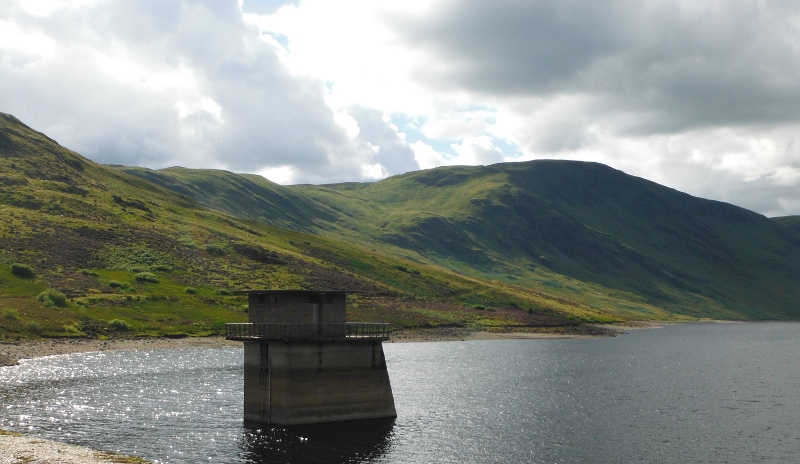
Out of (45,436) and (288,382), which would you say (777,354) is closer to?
(288,382)

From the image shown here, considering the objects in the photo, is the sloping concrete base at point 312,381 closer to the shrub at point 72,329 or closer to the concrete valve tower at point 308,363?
the concrete valve tower at point 308,363

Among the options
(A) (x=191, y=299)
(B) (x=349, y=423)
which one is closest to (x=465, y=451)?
(B) (x=349, y=423)

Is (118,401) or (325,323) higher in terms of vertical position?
(325,323)

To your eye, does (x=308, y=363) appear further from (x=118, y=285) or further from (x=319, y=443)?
(x=118, y=285)

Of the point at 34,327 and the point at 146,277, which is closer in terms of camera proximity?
the point at 34,327

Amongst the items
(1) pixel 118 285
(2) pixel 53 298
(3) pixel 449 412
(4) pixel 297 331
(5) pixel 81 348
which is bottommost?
(3) pixel 449 412

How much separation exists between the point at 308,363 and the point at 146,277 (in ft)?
375

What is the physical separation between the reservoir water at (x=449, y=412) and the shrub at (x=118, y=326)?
1456 centimetres

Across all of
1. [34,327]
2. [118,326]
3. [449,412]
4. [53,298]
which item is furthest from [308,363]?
[53,298]

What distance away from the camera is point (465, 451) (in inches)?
2334

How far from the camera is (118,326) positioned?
134625 mm

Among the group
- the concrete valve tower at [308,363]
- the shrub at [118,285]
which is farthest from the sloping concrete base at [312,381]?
the shrub at [118,285]

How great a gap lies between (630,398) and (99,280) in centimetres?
11591

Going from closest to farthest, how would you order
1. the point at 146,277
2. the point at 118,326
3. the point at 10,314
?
the point at 10,314
the point at 118,326
the point at 146,277
